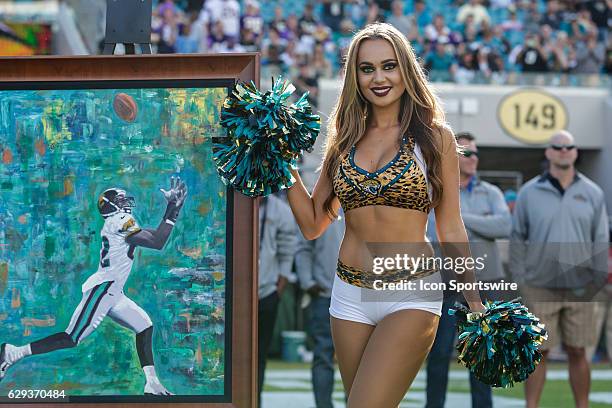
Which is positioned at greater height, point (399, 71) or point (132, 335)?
point (399, 71)

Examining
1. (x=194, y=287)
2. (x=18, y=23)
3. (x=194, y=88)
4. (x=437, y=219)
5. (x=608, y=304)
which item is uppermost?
(x=18, y=23)

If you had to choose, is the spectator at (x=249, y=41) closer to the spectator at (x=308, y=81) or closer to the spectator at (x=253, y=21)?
the spectator at (x=253, y=21)

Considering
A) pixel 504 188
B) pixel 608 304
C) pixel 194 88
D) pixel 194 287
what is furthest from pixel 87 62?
pixel 504 188

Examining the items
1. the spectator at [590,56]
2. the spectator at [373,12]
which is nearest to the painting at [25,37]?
the spectator at [373,12]

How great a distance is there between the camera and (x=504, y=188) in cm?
1738

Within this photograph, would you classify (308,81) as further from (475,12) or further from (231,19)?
(475,12)

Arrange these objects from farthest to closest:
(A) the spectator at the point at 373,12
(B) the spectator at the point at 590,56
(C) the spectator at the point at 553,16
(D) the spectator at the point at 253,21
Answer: (C) the spectator at the point at 553,16, (B) the spectator at the point at 590,56, (A) the spectator at the point at 373,12, (D) the spectator at the point at 253,21

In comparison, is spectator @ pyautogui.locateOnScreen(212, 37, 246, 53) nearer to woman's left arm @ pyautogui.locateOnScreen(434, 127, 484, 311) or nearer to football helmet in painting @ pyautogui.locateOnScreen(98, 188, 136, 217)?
football helmet in painting @ pyautogui.locateOnScreen(98, 188, 136, 217)

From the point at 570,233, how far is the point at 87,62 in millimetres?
4176

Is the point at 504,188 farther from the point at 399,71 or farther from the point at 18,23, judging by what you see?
the point at 399,71

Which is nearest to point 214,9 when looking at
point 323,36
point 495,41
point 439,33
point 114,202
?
point 323,36

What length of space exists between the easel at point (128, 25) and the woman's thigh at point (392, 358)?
149 centimetres

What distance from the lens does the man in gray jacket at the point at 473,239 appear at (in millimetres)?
6996

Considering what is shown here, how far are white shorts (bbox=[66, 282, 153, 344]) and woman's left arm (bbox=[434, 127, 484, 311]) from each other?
1217 millimetres
